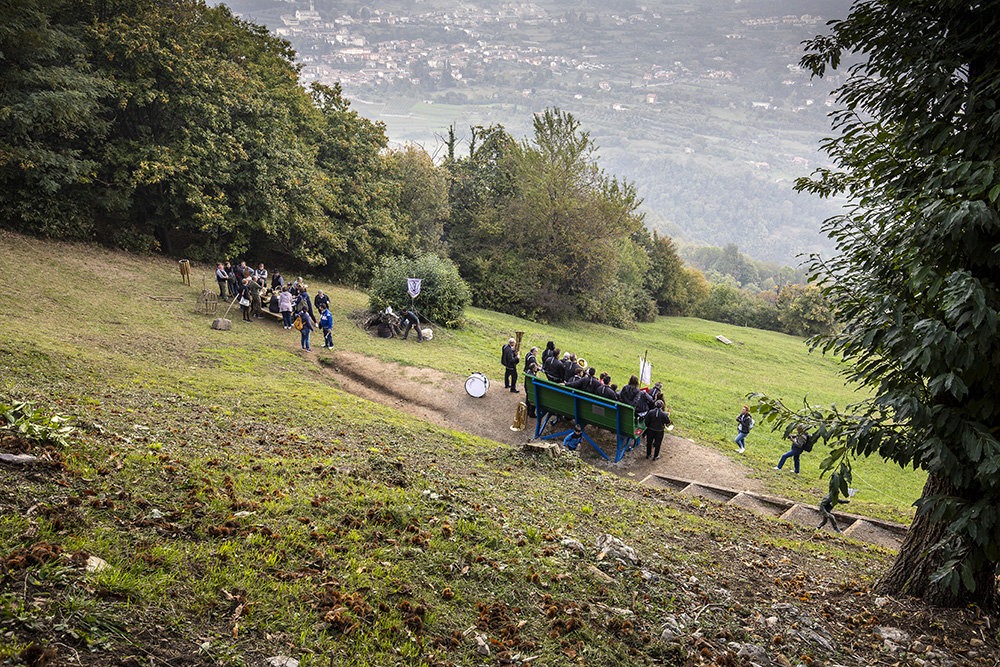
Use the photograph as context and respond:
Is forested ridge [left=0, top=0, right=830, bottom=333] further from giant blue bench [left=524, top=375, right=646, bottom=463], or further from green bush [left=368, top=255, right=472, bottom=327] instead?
giant blue bench [left=524, top=375, right=646, bottom=463]

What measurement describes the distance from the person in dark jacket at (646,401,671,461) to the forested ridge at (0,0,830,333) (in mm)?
19345

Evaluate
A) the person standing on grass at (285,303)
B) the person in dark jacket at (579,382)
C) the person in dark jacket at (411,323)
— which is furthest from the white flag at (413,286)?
the person in dark jacket at (579,382)

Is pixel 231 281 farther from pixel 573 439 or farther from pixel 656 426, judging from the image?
pixel 656 426

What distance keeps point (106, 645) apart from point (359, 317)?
789 inches

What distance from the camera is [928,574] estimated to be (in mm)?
5934

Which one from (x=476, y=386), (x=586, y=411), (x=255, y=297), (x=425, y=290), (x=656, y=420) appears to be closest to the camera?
(x=586, y=411)

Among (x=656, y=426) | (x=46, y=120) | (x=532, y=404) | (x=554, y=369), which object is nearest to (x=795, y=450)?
(x=656, y=426)

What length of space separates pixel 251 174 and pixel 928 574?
97.9 ft

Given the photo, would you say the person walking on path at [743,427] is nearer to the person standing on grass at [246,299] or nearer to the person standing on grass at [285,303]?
the person standing on grass at [285,303]

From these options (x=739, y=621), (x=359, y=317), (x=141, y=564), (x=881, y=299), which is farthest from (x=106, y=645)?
(x=359, y=317)

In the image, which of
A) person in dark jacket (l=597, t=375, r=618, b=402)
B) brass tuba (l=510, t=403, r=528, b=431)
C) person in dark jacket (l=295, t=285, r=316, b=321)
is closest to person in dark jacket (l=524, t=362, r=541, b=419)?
brass tuba (l=510, t=403, r=528, b=431)

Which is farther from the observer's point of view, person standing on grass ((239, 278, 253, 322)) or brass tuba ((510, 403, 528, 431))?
person standing on grass ((239, 278, 253, 322))

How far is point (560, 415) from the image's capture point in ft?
41.0

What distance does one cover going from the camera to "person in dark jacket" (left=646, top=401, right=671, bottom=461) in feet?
40.2
